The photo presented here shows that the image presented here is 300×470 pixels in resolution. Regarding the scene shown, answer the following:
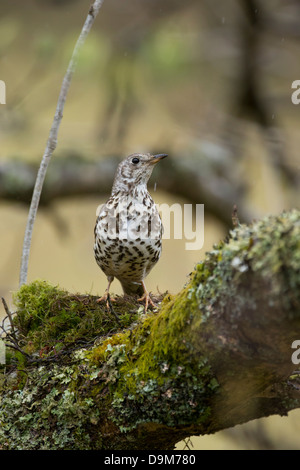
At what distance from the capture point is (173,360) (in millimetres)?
2430

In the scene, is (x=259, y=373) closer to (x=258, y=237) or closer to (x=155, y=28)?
(x=258, y=237)

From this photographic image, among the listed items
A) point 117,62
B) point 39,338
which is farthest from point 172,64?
point 39,338

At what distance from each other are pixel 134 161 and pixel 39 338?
1.96 metres

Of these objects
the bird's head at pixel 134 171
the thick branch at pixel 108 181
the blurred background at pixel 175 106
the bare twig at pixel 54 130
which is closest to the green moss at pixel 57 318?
the bare twig at pixel 54 130

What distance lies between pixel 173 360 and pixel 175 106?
578 cm

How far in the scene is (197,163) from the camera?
669 centimetres

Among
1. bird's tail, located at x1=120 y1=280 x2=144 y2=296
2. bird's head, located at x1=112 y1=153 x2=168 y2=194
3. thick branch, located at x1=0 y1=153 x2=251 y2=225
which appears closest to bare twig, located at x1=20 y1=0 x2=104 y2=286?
bird's head, located at x1=112 y1=153 x2=168 y2=194

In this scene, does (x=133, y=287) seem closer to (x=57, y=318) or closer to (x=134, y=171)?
(x=134, y=171)

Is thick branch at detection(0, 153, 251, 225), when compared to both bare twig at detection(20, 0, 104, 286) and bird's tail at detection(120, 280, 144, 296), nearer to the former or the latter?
bird's tail at detection(120, 280, 144, 296)

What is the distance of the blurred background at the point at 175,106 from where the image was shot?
245 inches

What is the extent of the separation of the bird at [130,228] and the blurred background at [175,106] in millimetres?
1384

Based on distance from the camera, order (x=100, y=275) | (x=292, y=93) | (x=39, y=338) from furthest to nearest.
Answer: (x=100, y=275) → (x=292, y=93) → (x=39, y=338)

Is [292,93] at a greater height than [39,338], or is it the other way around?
[292,93]

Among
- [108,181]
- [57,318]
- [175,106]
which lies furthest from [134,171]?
[175,106]
